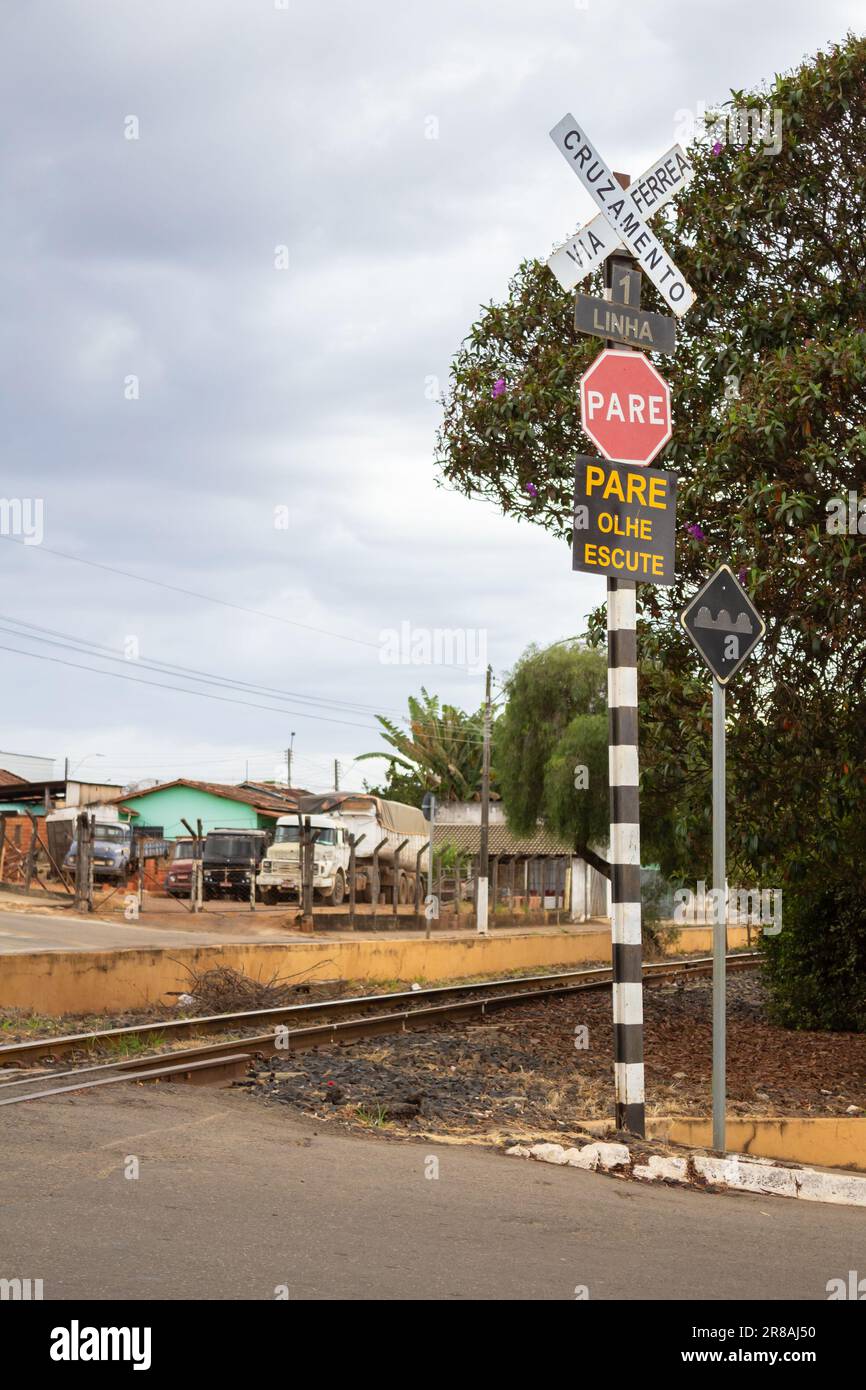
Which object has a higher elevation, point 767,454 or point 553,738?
point 767,454

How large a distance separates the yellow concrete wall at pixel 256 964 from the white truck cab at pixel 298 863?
8.15 m

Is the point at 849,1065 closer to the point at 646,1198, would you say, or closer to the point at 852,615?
the point at 852,615

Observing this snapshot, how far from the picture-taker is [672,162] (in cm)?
925

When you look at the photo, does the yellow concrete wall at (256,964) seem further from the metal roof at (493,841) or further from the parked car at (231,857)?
the metal roof at (493,841)

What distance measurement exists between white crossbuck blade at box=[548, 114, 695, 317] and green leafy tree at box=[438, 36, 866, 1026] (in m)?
3.08

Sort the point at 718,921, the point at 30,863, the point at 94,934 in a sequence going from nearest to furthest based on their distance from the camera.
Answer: the point at 718,921 < the point at 94,934 < the point at 30,863


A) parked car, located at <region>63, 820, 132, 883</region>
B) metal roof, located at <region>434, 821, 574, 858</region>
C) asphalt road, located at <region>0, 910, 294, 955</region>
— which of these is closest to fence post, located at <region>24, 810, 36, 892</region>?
asphalt road, located at <region>0, 910, 294, 955</region>

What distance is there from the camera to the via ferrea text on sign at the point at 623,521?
8.94 m

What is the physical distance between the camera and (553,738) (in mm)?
38156

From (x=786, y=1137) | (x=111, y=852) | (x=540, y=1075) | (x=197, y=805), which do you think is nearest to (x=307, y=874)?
(x=111, y=852)

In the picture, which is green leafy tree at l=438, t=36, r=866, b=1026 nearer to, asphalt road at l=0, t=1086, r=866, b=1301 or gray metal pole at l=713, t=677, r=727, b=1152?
gray metal pole at l=713, t=677, r=727, b=1152

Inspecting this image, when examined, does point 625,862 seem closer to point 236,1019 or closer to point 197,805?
point 236,1019

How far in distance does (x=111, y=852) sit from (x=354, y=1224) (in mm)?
33945

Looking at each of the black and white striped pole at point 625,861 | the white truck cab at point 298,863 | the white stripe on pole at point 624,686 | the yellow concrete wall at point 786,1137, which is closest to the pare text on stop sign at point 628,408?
the black and white striped pole at point 625,861
